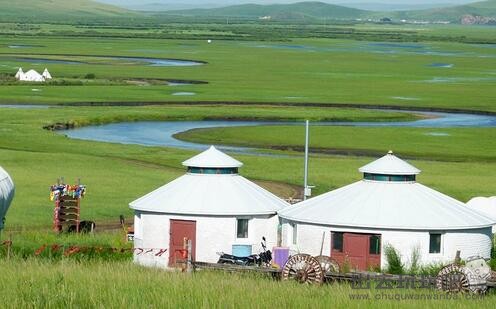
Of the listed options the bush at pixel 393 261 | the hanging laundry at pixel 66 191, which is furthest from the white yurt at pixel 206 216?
the hanging laundry at pixel 66 191

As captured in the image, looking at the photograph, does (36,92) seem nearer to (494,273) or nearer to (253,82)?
(253,82)

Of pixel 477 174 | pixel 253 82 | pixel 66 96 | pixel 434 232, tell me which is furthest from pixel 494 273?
pixel 253 82

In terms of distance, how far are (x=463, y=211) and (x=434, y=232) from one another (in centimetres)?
185

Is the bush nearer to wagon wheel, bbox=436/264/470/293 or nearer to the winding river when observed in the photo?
wagon wheel, bbox=436/264/470/293

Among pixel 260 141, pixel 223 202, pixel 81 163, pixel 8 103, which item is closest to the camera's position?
pixel 223 202

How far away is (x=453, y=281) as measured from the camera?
35.8 meters

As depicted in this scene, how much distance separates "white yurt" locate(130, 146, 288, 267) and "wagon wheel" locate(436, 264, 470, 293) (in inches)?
396

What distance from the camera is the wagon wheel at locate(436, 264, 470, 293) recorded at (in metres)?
35.5

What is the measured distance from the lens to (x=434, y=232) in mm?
41812

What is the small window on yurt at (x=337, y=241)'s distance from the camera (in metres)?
42.1

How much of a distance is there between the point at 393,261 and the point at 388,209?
6.63 feet

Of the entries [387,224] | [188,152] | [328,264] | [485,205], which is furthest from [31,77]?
[328,264]

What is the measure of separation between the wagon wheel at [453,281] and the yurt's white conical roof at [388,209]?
5533 millimetres

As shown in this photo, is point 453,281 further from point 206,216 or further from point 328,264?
point 206,216
